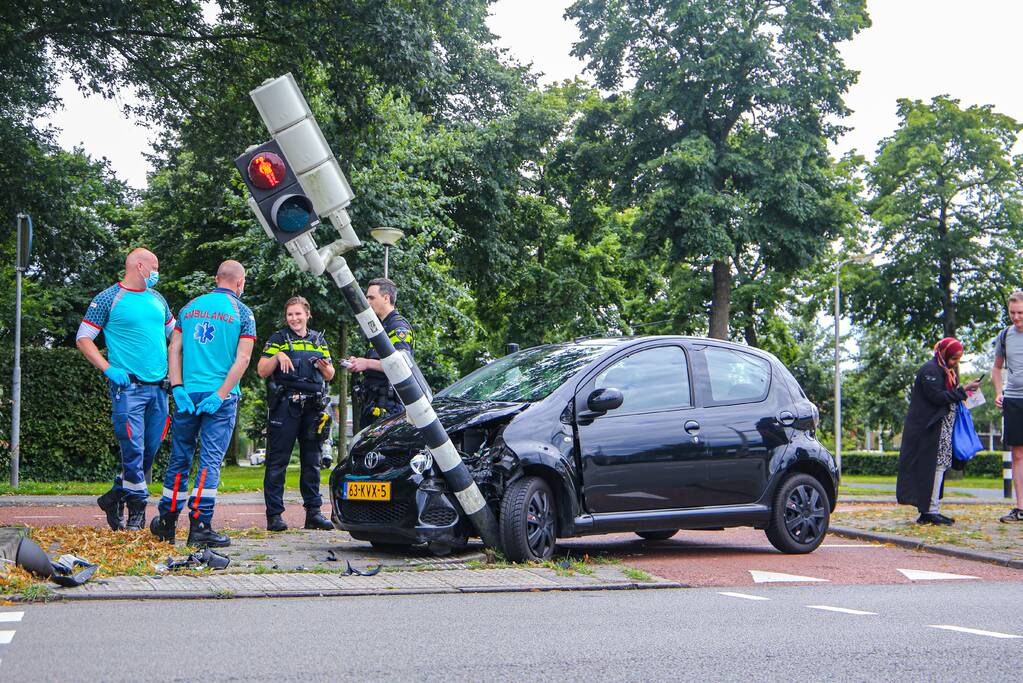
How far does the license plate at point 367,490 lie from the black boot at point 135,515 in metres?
2.03

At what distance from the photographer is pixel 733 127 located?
115 feet

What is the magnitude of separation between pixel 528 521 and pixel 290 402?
3.06m

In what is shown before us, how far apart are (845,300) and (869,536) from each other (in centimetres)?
3113

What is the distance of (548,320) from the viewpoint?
41438mm

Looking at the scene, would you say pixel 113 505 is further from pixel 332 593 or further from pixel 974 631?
pixel 974 631

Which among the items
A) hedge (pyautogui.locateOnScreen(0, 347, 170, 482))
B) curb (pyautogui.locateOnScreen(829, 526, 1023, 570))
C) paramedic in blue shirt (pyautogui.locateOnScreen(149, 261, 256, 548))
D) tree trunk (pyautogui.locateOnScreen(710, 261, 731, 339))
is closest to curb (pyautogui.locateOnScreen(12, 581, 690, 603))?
paramedic in blue shirt (pyautogui.locateOnScreen(149, 261, 256, 548))

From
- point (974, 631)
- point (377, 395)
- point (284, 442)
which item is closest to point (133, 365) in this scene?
point (284, 442)

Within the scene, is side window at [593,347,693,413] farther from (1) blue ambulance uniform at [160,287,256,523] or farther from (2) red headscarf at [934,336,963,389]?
(2) red headscarf at [934,336,963,389]

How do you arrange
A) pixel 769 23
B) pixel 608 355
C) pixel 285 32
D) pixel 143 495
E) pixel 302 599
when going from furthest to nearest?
1. pixel 769 23
2. pixel 285 32
3. pixel 143 495
4. pixel 608 355
5. pixel 302 599

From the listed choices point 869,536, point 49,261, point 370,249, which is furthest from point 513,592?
point 370,249

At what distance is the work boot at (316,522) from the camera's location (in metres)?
10.5

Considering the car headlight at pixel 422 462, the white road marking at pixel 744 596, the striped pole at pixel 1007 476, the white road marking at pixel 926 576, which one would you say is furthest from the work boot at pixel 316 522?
the striped pole at pixel 1007 476

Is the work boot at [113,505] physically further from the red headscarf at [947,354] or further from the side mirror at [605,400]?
the red headscarf at [947,354]

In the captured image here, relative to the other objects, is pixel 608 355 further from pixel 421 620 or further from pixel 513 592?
pixel 421 620
